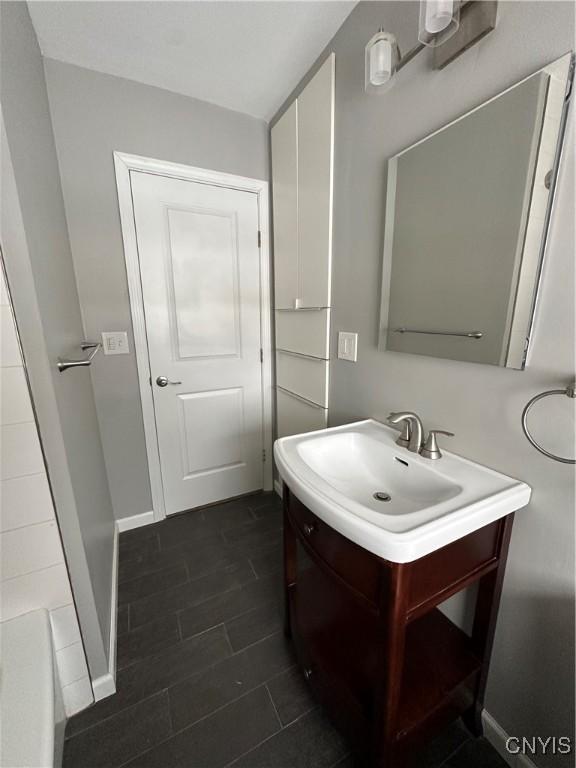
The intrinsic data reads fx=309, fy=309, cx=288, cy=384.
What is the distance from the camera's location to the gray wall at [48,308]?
82cm

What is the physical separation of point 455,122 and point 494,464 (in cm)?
99

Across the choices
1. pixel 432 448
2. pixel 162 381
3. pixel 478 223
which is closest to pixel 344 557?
pixel 432 448

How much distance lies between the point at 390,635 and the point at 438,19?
149cm

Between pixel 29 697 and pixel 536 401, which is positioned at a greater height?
pixel 536 401

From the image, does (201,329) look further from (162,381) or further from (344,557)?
(344,557)

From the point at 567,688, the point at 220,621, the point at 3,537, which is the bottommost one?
the point at 220,621

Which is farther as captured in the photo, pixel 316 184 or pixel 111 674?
pixel 316 184

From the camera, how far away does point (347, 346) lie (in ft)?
4.62

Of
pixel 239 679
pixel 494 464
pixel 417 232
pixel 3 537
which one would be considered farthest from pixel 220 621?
pixel 417 232

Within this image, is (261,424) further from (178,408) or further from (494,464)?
(494,464)

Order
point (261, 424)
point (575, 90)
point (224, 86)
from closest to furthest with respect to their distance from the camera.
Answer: point (575, 90) < point (224, 86) < point (261, 424)

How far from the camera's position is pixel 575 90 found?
2.17 ft

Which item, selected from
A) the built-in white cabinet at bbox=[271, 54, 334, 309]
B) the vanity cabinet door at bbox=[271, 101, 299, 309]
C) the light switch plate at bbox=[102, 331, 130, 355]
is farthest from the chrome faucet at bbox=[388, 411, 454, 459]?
the light switch plate at bbox=[102, 331, 130, 355]

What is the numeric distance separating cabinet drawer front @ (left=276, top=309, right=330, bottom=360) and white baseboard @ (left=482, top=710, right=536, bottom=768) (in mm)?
1399
